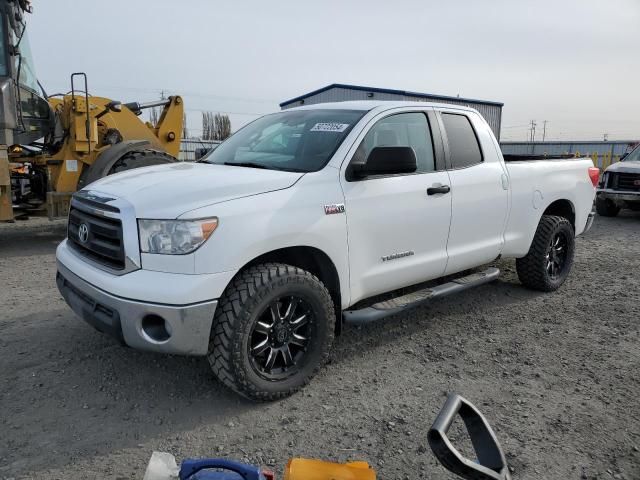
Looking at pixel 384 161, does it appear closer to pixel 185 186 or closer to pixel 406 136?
pixel 406 136

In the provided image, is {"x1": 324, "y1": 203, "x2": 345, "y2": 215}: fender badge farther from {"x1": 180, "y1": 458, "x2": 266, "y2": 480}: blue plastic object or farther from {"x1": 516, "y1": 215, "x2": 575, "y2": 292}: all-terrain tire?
{"x1": 516, "y1": 215, "x2": 575, "y2": 292}: all-terrain tire

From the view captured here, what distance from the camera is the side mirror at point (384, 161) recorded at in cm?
345

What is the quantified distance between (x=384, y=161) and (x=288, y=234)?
0.88 metres

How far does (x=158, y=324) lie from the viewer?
2.85 m

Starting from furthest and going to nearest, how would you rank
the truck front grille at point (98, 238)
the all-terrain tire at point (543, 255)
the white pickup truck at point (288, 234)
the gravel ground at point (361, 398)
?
the all-terrain tire at point (543, 255) → the truck front grille at point (98, 238) → the white pickup truck at point (288, 234) → the gravel ground at point (361, 398)

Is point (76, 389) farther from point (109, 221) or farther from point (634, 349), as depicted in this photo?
point (634, 349)

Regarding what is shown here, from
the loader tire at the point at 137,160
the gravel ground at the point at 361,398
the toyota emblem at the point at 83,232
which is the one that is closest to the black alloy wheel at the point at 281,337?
the gravel ground at the point at 361,398

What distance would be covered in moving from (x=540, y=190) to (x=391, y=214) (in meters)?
2.29

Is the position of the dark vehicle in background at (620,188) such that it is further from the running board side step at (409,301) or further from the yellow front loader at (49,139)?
the yellow front loader at (49,139)

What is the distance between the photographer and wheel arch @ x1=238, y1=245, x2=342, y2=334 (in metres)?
3.29

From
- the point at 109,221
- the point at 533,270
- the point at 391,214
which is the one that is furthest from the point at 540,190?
the point at 109,221

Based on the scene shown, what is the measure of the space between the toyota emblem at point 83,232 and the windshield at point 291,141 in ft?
3.79

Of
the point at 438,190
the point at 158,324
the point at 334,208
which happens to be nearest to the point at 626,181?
the point at 438,190

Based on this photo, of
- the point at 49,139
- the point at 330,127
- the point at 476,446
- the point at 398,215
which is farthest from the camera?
the point at 49,139
